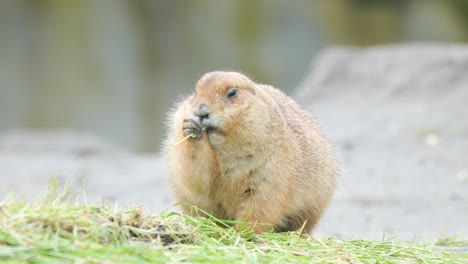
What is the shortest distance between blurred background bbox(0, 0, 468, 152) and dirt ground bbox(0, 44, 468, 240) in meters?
2.42

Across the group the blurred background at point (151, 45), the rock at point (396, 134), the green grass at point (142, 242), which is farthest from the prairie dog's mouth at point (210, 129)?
the blurred background at point (151, 45)

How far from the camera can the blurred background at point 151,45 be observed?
53.6 ft

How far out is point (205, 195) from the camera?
447 centimetres

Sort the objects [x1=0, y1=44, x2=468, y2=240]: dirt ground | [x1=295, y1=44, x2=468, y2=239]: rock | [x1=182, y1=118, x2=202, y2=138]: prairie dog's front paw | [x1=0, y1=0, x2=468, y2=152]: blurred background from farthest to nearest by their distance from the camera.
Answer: [x1=0, y1=0, x2=468, y2=152]: blurred background < [x1=0, y1=44, x2=468, y2=240]: dirt ground < [x1=295, y1=44, x2=468, y2=239]: rock < [x1=182, y1=118, x2=202, y2=138]: prairie dog's front paw

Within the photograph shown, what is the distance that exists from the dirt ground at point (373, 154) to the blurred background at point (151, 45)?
242 cm

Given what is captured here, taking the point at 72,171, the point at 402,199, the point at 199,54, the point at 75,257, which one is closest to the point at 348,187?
the point at 402,199

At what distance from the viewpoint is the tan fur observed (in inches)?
170

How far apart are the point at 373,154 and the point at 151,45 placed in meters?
8.81

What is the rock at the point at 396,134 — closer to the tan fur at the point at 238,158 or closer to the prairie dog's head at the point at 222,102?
the tan fur at the point at 238,158

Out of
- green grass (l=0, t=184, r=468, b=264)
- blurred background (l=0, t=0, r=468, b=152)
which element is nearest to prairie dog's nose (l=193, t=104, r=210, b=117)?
green grass (l=0, t=184, r=468, b=264)

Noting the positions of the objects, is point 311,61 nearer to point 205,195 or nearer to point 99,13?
point 99,13

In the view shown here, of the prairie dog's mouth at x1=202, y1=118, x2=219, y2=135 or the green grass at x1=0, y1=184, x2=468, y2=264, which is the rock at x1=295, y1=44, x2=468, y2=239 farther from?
the prairie dog's mouth at x1=202, y1=118, x2=219, y2=135

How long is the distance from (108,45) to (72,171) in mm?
6806

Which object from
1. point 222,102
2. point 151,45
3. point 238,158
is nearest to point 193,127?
point 222,102
